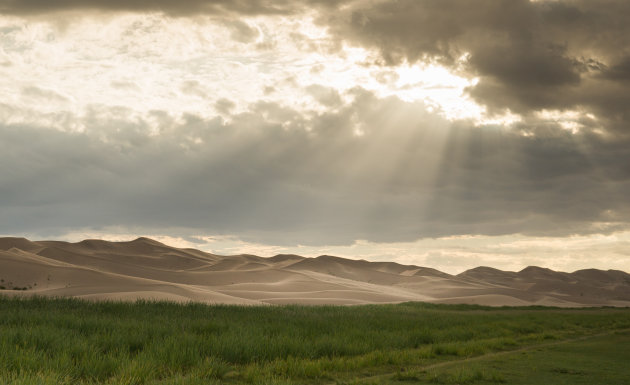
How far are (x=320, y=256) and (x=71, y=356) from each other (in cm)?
10794

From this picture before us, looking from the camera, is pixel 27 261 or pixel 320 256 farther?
pixel 320 256

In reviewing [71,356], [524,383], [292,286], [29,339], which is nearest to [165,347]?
[71,356]

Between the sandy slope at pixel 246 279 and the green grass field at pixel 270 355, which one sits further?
the sandy slope at pixel 246 279

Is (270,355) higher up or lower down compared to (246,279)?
higher up

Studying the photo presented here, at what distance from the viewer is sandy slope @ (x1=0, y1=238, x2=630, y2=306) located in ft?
135

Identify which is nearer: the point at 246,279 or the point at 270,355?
the point at 270,355

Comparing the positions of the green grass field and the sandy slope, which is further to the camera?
the sandy slope

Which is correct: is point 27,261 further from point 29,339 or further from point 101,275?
point 29,339

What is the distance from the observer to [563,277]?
407 feet

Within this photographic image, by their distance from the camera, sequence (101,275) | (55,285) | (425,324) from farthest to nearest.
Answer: (101,275)
(55,285)
(425,324)

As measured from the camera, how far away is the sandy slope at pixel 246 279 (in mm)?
41125

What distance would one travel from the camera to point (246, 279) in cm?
7150

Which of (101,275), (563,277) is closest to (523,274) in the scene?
(563,277)

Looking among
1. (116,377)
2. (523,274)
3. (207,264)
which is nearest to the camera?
(116,377)
